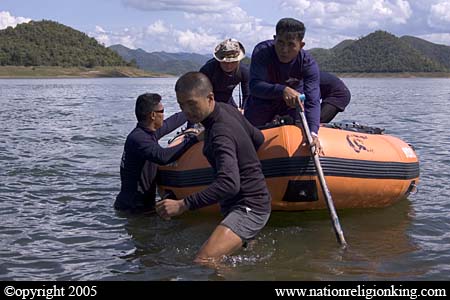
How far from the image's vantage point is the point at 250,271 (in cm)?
508

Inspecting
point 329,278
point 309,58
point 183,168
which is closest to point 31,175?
point 183,168

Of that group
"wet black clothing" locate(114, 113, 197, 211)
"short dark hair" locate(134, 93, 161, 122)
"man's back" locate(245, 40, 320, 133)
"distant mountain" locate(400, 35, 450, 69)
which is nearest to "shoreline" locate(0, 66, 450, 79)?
"distant mountain" locate(400, 35, 450, 69)

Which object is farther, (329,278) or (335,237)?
(335,237)

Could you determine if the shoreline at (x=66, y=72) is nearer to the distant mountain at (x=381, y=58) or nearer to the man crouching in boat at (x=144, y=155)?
the distant mountain at (x=381, y=58)

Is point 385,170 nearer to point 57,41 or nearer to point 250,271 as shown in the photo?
point 250,271

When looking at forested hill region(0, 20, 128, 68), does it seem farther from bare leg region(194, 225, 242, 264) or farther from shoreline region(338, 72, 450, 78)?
bare leg region(194, 225, 242, 264)

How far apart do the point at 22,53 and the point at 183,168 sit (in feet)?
334

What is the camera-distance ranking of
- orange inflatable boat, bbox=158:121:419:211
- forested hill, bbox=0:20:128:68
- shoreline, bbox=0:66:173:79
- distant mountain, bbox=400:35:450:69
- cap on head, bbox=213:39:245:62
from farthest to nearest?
distant mountain, bbox=400:35:450:69 < forested hill, bbox=0:20:128:68 < shoreline, bbox=0:66:173:79 < cap on head, bbox=213:39:245:62 < orange inflatable boat, bbox=158:121:419:211

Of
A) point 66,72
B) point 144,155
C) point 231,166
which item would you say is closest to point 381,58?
point 66,72

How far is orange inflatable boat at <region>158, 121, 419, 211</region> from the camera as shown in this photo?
610 centimetres

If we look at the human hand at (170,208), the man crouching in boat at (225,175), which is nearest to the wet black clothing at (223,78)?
the man crouching in boat at (225,175)

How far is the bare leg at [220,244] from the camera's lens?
16.0 feet

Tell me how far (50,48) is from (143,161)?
11315cm

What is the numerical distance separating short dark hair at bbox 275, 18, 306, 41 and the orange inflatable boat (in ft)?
3.19
